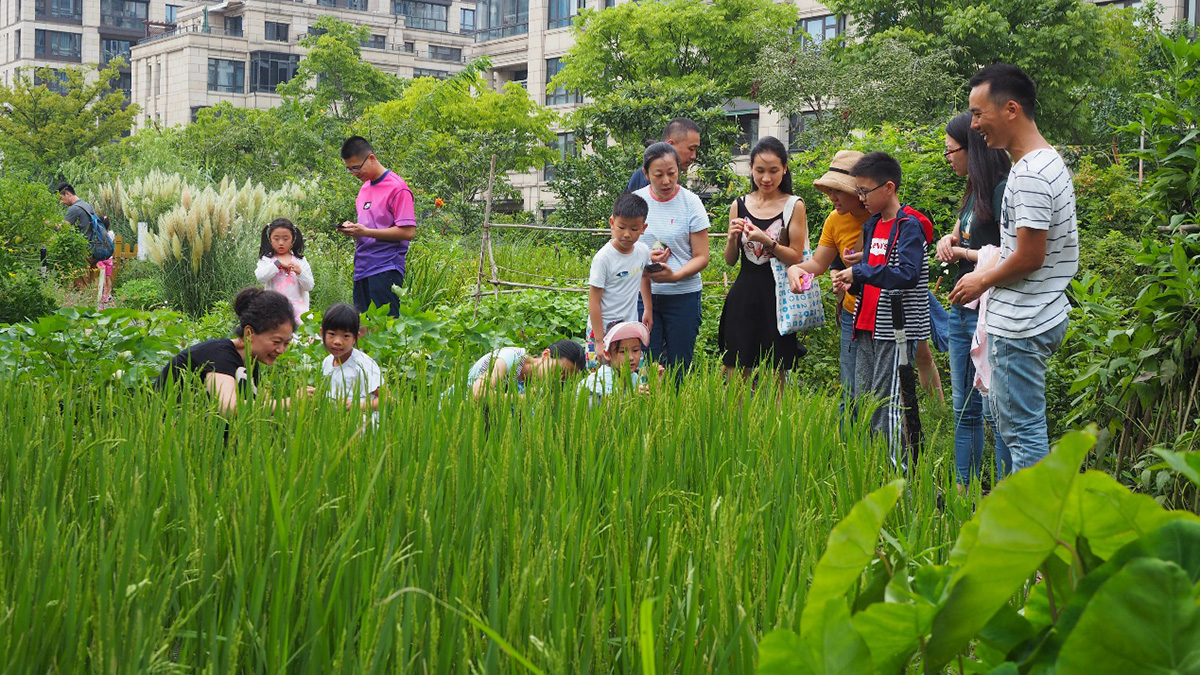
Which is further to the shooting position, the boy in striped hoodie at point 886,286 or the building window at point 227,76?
the building window at point 227,76

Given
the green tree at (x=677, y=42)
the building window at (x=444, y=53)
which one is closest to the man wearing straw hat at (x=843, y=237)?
the green tree at (x=677, y=42)

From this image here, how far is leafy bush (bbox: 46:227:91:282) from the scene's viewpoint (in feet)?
47.5

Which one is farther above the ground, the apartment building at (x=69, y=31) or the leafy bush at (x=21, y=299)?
the apartment building at (x=69, y=31)

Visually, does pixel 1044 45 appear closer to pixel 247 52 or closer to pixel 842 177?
pixel 842 177

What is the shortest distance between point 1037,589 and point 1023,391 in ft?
10.1

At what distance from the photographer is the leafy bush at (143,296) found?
11863 mm

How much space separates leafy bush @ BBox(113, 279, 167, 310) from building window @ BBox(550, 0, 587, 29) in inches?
1413

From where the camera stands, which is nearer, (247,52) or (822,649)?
(822,649)

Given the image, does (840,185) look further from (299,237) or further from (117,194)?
(117,194)

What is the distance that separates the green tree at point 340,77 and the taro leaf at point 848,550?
37864mm

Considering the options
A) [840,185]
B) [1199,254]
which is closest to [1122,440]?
[1199,254]

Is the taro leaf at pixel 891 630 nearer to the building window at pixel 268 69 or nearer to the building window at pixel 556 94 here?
the building window at pixel 556 94

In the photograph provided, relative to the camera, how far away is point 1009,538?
0.66 meters

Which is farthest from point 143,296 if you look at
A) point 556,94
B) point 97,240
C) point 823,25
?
point 556,94
